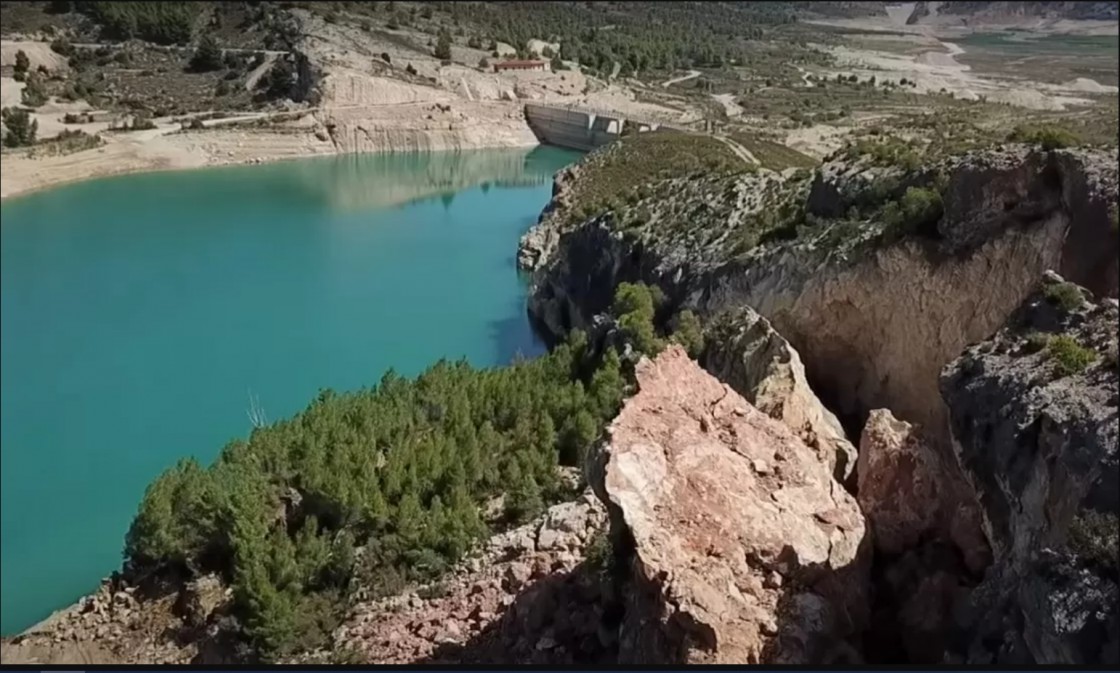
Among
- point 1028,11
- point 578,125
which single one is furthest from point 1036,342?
point 578,125

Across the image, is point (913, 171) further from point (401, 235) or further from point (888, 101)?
point (888, 101)

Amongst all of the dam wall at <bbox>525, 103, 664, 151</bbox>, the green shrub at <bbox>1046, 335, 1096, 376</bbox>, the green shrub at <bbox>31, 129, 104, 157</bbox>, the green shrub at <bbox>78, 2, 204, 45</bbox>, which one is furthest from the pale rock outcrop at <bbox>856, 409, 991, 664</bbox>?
the green shrub at <bbox>78, 2, 204, 45</bbox>

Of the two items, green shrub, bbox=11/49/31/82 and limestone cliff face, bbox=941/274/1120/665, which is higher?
limestone cliff face, bbox=941/274/1120/665

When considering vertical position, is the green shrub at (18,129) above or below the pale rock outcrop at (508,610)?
below

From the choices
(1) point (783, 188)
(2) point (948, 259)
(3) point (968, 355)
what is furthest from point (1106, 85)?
(3) point (968, 355)

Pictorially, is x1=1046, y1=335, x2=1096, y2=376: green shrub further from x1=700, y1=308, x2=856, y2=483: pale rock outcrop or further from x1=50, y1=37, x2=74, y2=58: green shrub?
x1=50, y1=37, x2=74, y2=58: green shrub

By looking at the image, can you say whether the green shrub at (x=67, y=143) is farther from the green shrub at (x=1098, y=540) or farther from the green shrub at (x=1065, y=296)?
the green shrub at (x=1098, y=540)

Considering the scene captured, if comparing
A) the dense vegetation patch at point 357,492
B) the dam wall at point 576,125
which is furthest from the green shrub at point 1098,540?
the dam wall at point 576,125
